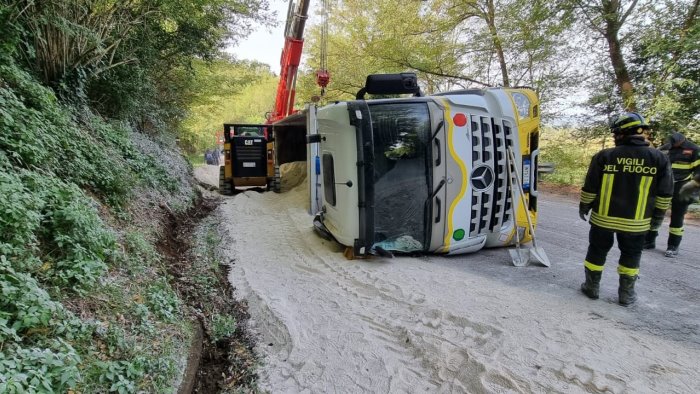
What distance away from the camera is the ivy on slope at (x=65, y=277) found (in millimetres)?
1814

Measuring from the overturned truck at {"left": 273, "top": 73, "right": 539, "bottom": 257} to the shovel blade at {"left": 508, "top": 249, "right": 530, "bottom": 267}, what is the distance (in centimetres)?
36

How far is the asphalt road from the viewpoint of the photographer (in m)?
2.73

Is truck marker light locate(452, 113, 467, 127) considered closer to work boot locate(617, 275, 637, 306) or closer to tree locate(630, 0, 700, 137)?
work boot locate(617, 275, 637, 306)

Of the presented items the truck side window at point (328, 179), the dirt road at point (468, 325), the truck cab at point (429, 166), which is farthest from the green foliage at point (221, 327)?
the truck side window at point (328, 179)

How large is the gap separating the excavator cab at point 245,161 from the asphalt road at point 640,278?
281 inches

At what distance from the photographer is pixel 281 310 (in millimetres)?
3281

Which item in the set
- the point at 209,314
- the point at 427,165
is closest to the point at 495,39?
the point at 427,165

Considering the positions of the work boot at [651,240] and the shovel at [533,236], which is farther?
the work boot at [651,240]

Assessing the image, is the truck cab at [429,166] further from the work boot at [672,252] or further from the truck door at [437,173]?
the work boot at [672,252]

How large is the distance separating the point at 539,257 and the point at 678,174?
7.49ft

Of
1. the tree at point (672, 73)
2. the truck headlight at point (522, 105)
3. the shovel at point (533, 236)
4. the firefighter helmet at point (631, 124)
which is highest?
the tree at point (672, 73)

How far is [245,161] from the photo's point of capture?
34.4 feet

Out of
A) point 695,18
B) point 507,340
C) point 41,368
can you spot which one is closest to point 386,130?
point 507,340

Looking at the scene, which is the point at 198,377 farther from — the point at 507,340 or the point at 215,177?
the point at 215,177
